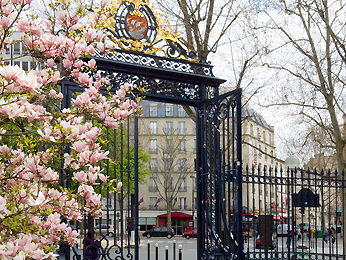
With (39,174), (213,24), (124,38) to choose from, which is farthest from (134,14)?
(213,24)

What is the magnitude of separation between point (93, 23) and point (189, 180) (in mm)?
49200

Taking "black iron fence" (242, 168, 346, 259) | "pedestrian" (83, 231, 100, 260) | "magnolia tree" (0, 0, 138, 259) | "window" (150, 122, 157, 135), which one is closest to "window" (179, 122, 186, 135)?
"window" (150, 122, 157, 135)

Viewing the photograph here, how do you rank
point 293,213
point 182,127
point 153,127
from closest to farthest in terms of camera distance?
point 293,213, point 153,127, point 182,127

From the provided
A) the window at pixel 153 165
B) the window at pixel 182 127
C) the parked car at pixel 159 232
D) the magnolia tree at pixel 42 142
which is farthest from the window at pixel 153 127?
the magnolia tree at pixel 42 142

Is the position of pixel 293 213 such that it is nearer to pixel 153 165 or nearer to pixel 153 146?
pixel 153 165

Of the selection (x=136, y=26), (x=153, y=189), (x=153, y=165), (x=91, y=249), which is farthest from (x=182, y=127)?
(x=91, y=249)

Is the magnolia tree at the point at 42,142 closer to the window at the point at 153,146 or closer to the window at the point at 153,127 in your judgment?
the window at the point at 153,146

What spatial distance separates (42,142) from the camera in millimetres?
A: 3896

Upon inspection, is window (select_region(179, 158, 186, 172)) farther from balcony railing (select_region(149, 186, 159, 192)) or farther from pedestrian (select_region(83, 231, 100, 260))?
pedestrian (select_region(83, 231, 100, 260))

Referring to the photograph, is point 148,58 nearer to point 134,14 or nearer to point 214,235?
point 134,14

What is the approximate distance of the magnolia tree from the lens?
3014 millimetres

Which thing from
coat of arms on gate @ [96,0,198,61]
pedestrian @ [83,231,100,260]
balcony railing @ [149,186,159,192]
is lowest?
balcony railing @ [149,186,159,192]

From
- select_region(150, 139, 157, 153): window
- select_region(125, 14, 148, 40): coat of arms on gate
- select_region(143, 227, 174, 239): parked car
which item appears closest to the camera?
select_region(125, 14, 148, 40): coat of arms on gate

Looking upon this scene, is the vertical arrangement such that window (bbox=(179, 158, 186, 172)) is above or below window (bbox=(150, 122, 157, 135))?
below
